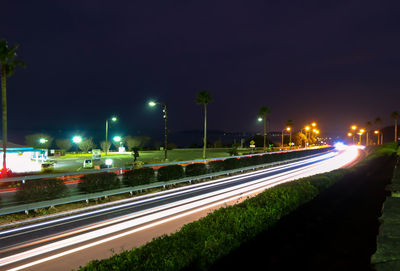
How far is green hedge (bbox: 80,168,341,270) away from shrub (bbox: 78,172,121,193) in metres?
8.87

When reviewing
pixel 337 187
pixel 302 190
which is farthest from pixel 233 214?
pixel 337 187

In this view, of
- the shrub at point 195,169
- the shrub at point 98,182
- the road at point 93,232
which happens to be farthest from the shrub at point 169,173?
the road at point 93,232

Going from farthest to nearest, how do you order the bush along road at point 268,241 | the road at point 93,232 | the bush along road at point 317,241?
the road at point 93,232
the bush along road at point 317,241
the bush along road at point 268,241

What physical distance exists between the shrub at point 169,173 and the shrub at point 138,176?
0.97 metres

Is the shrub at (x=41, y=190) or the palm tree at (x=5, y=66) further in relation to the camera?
the palm tree at (x=5, y=66)

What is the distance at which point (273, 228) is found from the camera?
8.70 metres

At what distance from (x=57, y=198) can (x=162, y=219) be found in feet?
18.7

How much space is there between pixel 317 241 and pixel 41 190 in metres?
11.6

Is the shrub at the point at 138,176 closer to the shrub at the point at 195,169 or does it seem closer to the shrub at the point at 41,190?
the shrub at the point at 41,190

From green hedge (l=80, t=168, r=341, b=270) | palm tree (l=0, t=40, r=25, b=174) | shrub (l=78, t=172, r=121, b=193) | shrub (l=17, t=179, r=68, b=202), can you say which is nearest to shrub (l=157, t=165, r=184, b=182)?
shrub (l=78, t=172, r=121, b=193)

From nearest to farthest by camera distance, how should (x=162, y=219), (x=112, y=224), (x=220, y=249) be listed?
(x=220, y=249)
(x=112, y=224)
(x=162, y=219)

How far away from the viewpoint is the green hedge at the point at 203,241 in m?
4.74

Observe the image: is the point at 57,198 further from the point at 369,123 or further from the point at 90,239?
the point at 369,123

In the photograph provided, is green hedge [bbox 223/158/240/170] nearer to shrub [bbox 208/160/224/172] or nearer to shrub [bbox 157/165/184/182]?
shrub [bbox 208/160/224/172]
